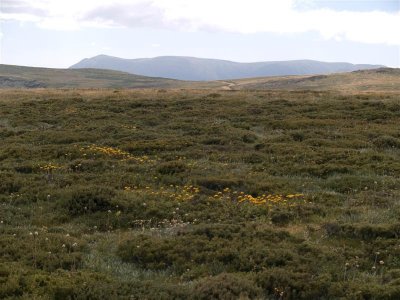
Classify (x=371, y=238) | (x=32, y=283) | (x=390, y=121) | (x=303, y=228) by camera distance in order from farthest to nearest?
1. (x=390, y=121)
2. (x=303, y=228)
3. (x=371, y=238)
4. (x=32, y=283)

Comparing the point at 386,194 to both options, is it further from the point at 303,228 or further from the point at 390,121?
the point at 390,121

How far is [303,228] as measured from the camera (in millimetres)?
12133

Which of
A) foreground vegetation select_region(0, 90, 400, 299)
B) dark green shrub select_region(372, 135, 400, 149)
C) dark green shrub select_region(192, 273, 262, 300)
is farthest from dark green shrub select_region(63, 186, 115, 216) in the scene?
dark green shrub select_region(372, 135, 400, 149)

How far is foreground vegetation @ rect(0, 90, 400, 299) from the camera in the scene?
8.75 meters

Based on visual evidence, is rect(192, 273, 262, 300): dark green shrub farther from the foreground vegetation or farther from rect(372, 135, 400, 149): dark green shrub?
rect(372, 135, 400, 149): dark green shrub

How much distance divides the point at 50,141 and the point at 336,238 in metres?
18.1

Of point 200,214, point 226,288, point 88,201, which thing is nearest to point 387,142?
point 200,214

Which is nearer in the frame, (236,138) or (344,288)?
(344,288)

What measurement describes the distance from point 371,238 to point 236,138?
15018 mm

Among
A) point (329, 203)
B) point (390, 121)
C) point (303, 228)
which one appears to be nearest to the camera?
point (303, 228)

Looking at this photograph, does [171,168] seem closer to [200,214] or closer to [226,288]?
[200,214]

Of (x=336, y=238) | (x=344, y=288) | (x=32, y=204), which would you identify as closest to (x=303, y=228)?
(x=336, y=238)

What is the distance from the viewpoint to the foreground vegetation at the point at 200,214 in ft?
28.7

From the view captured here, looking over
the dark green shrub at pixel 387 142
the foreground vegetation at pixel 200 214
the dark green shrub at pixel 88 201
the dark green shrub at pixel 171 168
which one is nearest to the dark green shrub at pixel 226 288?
the foreground vegetation at pixel 200 214
